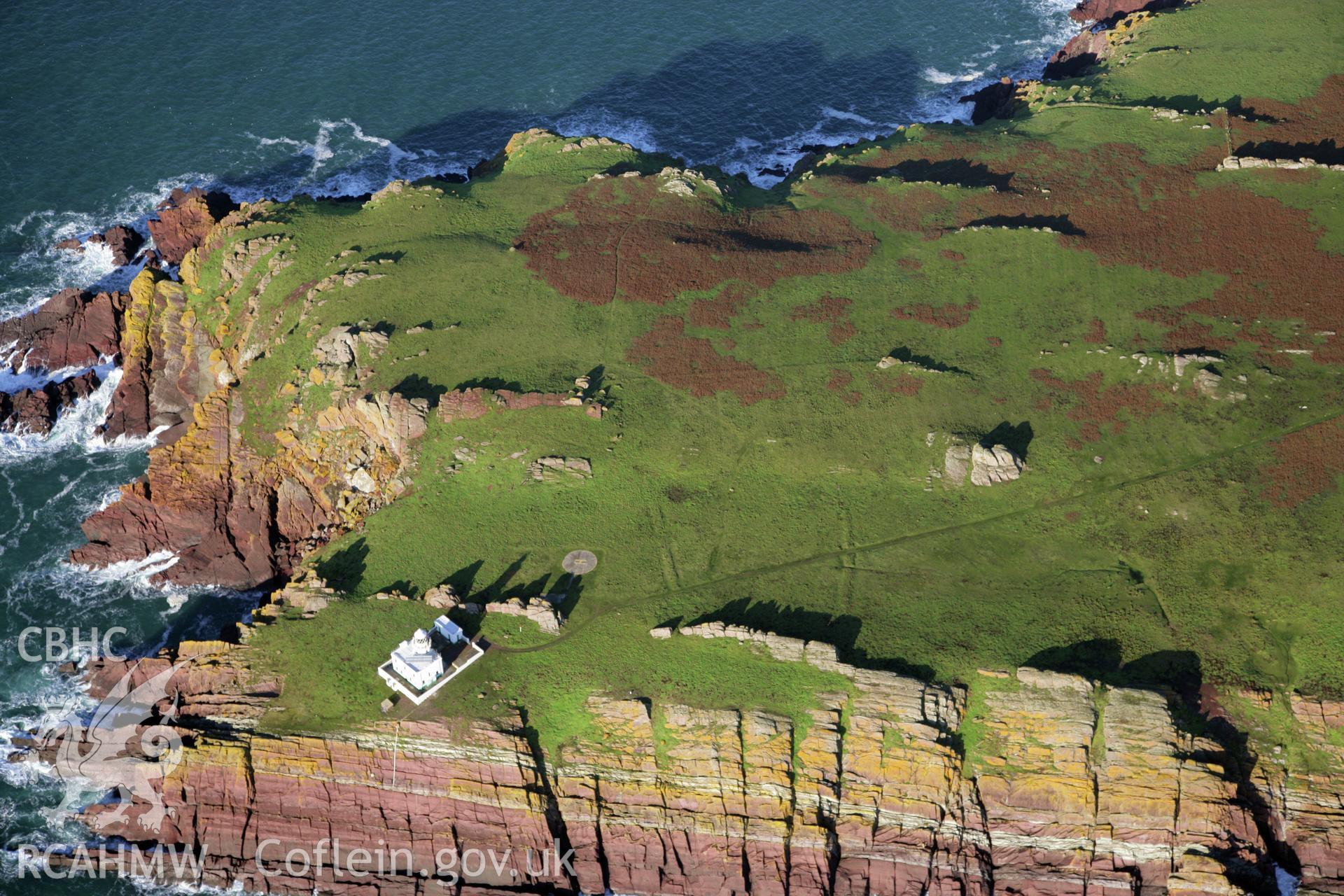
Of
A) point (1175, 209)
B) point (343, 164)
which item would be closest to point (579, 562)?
point (1175, 209)

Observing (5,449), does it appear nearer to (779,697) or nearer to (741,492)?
(741,492)

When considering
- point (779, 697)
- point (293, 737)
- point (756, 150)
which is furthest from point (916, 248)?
point (293, 737)

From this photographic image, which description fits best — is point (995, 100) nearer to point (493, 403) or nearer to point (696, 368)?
point (696, 368)

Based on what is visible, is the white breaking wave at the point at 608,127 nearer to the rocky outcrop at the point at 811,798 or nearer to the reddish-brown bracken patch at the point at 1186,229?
the reddish-brown bracken patch at the point at 1186,229

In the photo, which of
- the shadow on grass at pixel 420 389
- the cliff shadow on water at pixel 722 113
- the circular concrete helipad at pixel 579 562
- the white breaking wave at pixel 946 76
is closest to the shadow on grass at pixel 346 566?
the shadow on grass at pixel 420 389

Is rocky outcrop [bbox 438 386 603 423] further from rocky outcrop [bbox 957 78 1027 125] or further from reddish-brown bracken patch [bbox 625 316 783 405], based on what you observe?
rocky outcrop [bbox 957 78 1027 125]
